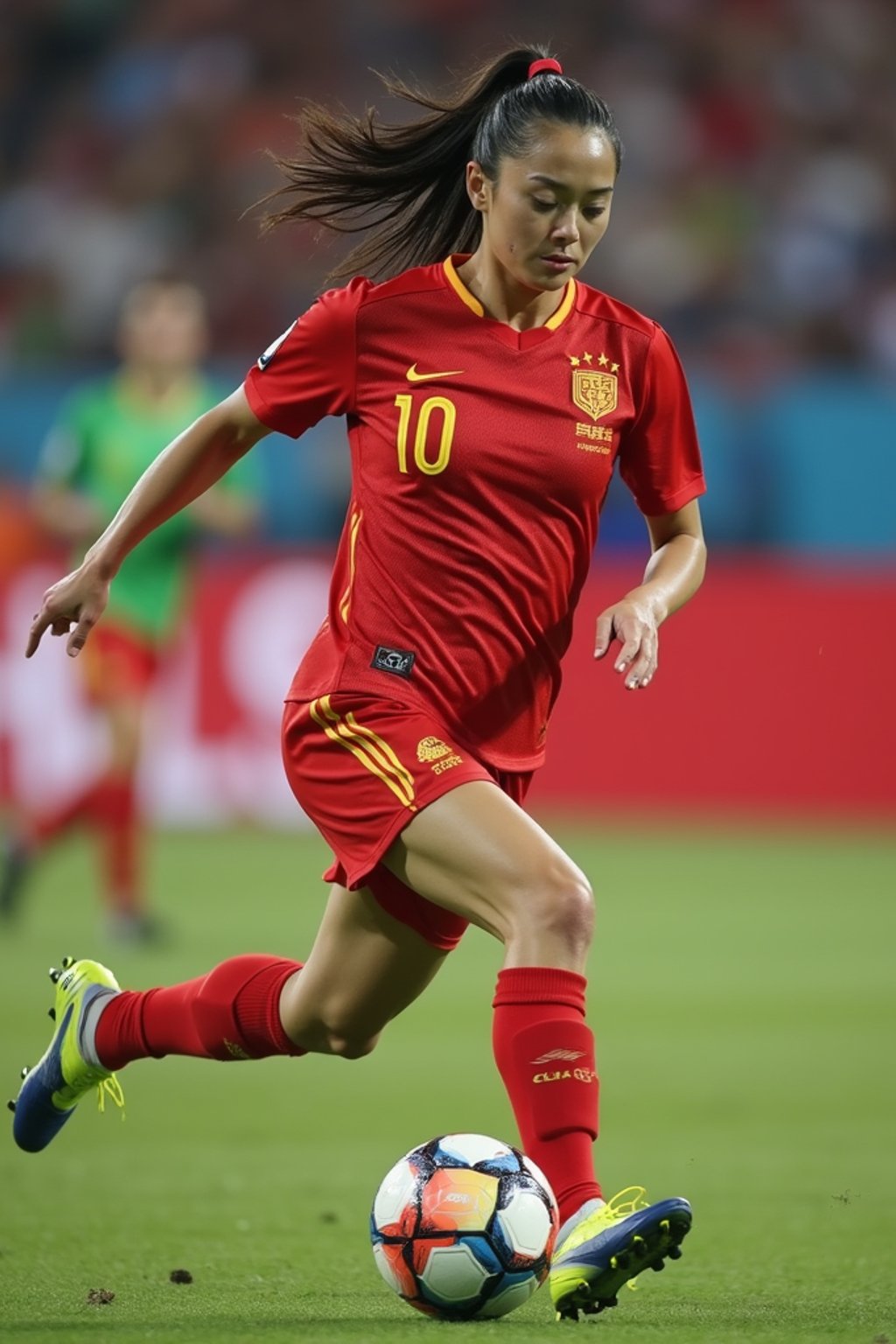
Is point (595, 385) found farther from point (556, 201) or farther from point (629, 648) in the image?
point (629, 648)

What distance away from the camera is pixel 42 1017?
773 cm

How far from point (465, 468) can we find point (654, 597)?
426 millimetres

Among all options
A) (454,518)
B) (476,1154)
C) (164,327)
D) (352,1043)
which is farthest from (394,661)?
(164,327)

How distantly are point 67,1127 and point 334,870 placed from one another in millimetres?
2481

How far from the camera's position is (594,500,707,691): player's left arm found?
156 inches

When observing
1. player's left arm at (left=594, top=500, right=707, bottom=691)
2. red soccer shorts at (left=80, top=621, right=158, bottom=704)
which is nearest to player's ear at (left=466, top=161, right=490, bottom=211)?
player's left arm at (left=594, top=500, right=707, bottom=691)

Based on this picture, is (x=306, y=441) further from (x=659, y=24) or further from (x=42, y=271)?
(x=659, y=24)

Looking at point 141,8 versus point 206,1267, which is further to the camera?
point 141,8

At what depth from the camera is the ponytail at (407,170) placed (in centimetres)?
450

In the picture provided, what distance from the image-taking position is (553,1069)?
3.84 meters

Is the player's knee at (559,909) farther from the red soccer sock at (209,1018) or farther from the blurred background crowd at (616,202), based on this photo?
the blurred background crowd at (616,202)

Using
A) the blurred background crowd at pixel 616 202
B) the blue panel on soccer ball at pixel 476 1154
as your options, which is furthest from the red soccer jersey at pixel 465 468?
the blurred background crowd at pixel 616 202

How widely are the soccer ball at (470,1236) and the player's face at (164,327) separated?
21.8 ft

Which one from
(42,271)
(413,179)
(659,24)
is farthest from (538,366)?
(659,24)
